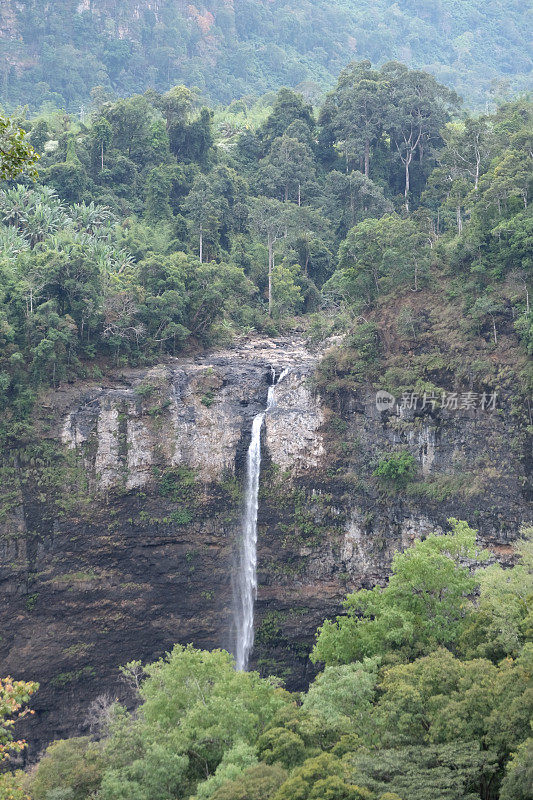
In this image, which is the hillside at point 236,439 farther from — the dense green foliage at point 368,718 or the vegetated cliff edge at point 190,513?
the dense green foliage at point 368,718

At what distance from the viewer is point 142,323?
31188 mm

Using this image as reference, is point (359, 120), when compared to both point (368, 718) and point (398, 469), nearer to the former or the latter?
point (398, 469)

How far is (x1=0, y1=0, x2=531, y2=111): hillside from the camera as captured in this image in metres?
61.1

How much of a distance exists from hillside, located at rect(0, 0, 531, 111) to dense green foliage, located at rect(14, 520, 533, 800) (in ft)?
133

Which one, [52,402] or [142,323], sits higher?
[142,323]

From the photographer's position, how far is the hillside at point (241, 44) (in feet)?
200

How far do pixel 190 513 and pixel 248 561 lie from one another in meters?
2.51

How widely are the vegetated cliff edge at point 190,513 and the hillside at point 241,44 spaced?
31.4 meters

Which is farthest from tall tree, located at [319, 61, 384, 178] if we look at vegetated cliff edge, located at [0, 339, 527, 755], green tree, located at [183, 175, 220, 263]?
vegetated cliff edge, located at [0, 339, 527, 755]

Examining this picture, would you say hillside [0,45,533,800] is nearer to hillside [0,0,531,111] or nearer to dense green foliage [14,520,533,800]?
dense green foliage [14,520,533,800]

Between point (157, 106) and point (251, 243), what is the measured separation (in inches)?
347

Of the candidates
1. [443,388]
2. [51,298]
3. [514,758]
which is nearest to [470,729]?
[514,758]

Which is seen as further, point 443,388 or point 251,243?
point 251,243

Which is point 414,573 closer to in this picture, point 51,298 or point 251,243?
point 51,298
